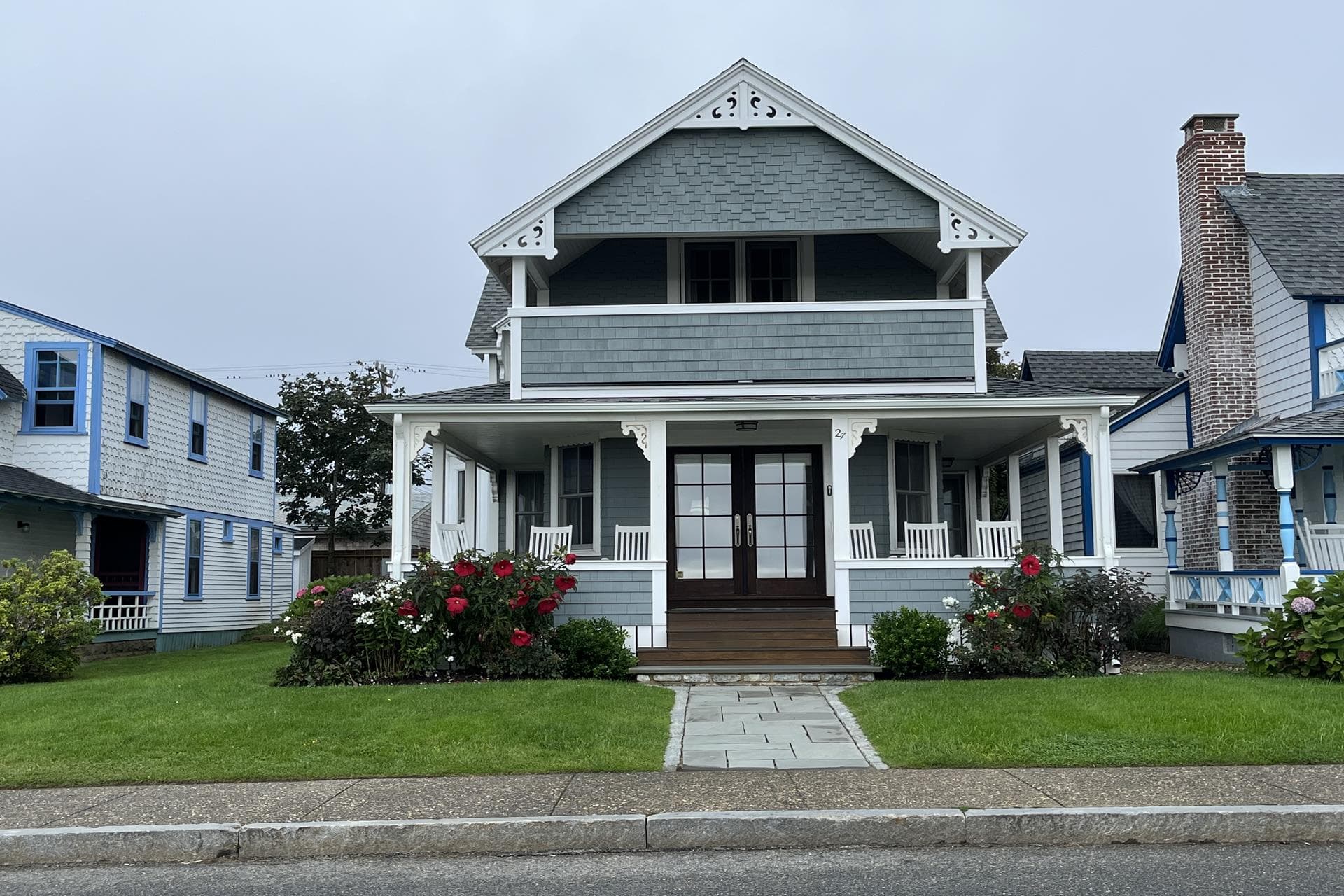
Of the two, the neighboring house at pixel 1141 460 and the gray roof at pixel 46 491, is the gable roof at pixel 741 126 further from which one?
the gray roof at pixel 46 491

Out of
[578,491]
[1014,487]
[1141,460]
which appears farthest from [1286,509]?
[578,491]

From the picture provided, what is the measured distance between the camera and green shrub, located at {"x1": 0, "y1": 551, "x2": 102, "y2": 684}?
1448 centimetres

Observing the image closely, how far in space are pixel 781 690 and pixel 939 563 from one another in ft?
8.91

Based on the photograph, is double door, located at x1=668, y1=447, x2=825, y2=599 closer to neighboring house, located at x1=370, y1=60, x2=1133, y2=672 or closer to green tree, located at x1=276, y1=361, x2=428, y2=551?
neighboring house, located at x1=370, y1=60, x2=1133, y2=672

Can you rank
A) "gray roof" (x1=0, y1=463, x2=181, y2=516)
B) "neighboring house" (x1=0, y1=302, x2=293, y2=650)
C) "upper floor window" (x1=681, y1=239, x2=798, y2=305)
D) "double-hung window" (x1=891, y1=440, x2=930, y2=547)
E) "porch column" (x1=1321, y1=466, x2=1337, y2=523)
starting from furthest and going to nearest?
"neighboring house" (x1=0, y1=302, x2=293, y2=650) → "gray roof" (x1=0, y1=463, x2=181, y2=516) → "upper floor window" (x1=681, y1=239, x2=798, y2=305) → "porch column" (x1=1321, y1=466, x2=1337, y2=523) → "double-hung window" (x1=891, y1=440, x2=930, y2=547)

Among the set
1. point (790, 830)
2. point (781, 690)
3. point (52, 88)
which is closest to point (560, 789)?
point (790, 830)

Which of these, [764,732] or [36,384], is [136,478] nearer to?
[36,384]

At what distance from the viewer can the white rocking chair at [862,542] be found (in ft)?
45.9

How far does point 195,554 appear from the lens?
24500 millimetres

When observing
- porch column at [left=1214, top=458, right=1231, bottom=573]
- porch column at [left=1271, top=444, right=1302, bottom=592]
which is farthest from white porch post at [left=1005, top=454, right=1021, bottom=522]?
porch column at [left=1271, top=444, right=1302, bottom=592]

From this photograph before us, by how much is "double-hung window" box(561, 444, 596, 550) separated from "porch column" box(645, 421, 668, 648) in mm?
2185

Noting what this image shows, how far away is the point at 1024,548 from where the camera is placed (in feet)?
42.6

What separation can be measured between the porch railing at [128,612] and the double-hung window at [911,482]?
13534 mm

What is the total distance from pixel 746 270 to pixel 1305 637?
792cm
